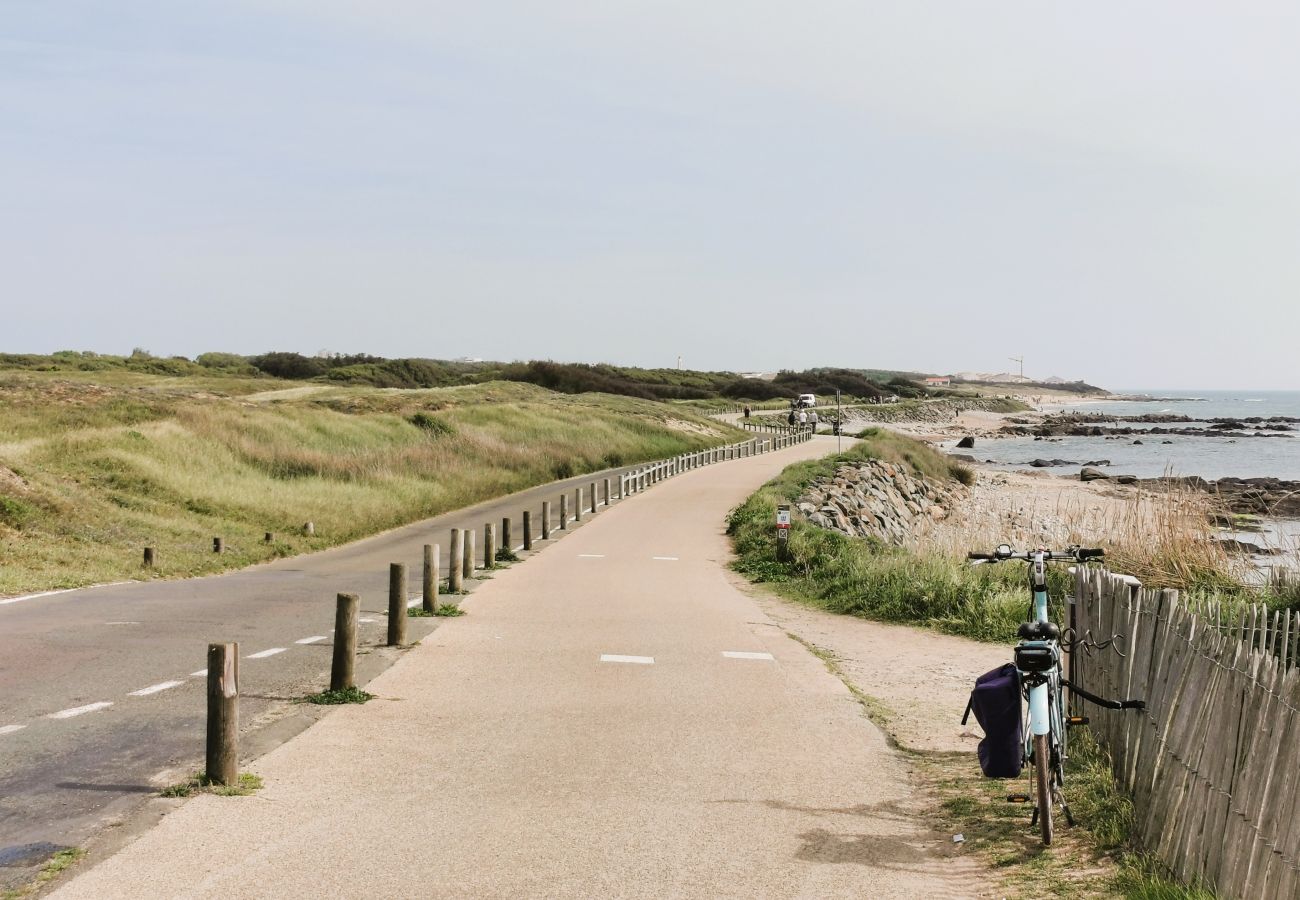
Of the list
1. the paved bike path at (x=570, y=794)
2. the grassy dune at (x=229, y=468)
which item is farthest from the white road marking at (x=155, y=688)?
the grassy dune at (x=229, y=468)

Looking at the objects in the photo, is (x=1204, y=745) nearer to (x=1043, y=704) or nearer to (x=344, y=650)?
(x=1043, y=704)

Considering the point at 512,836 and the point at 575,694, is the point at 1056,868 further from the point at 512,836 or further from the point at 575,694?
the point at 575,694

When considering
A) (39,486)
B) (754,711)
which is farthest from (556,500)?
(754,711)

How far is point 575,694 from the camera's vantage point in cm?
1102

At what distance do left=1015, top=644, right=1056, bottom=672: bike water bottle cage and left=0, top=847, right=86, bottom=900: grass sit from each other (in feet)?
16.9

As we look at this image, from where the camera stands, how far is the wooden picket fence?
4.95 metres

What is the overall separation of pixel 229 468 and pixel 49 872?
30106 mm

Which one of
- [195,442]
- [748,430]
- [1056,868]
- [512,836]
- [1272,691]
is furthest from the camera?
[748,430]

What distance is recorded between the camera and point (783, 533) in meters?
23.4

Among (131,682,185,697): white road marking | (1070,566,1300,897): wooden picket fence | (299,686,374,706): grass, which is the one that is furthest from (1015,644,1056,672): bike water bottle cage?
(131,682,185,697): white road marking

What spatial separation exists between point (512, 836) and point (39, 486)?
21.0 metres

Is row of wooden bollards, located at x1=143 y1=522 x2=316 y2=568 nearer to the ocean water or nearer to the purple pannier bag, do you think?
the purple pannier bag

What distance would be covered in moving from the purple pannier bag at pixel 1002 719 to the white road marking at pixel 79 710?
7.00 metres

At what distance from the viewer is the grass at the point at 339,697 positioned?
1041 cm
